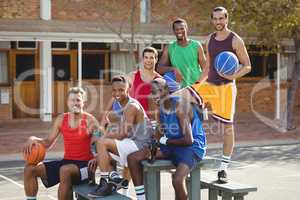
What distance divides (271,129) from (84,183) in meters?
13.1

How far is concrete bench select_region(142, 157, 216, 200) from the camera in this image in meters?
7.00

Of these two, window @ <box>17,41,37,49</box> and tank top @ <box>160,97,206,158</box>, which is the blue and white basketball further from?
window @ <box>17,41,37,49</box>

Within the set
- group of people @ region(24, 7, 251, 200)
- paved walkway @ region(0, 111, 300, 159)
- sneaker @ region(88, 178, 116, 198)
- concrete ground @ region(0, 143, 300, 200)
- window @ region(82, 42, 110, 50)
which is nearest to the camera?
sneaker @ region(88, 178, 116, 198)

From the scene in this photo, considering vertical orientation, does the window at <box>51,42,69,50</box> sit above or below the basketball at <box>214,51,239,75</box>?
above

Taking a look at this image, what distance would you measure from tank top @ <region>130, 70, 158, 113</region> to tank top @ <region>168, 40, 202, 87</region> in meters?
0.36

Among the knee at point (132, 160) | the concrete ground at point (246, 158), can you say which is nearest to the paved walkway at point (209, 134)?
the concrete ground at point (246, 158)

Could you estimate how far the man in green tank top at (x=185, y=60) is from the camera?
7.80m

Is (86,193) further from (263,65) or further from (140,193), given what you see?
(263,65)

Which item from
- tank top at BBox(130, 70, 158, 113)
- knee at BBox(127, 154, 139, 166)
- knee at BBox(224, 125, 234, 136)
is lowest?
knee at BBox(127, 154, 139, 166)

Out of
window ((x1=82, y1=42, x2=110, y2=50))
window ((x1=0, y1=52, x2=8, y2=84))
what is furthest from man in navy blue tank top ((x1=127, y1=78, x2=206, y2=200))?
window ((x1=82, y1=42, x2=110, y2=50))

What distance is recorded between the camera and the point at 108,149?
7172 mm

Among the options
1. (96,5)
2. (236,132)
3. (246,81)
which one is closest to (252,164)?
Answer: (236,132)

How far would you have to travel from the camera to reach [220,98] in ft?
24.5

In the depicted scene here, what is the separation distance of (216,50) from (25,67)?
14744mm
